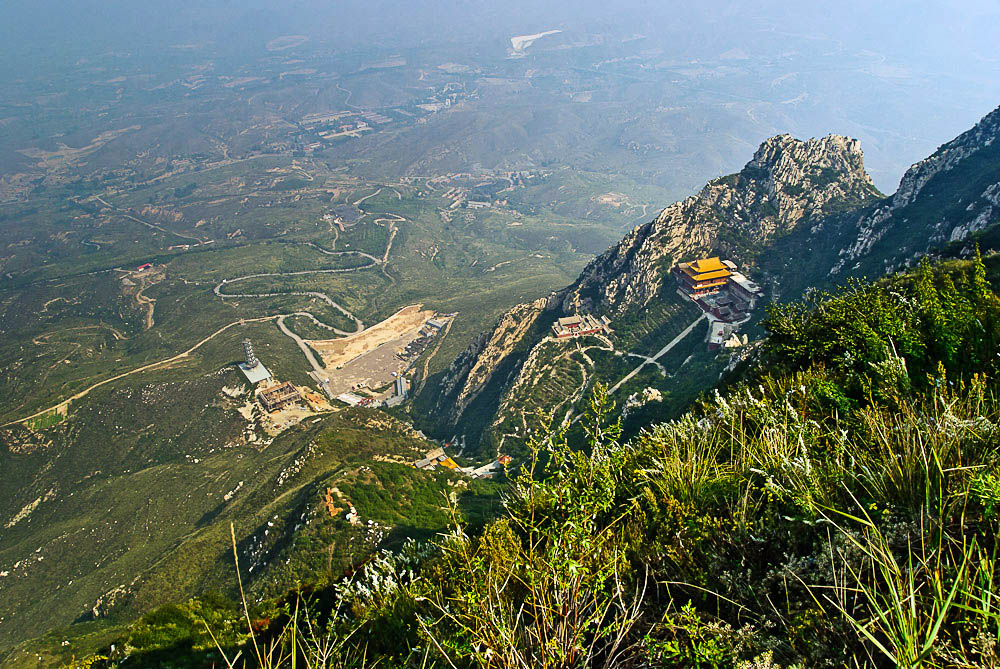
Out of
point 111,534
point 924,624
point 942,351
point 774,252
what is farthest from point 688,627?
point 774,252

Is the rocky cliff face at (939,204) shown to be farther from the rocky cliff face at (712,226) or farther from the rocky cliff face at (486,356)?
the rocky cliff face at (486,356)

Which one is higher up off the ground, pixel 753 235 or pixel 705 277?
pixel 753 235

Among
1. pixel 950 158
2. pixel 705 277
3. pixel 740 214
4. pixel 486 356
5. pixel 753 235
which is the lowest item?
pixel 486 356

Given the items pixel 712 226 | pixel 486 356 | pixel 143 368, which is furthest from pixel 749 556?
pixel 143 368

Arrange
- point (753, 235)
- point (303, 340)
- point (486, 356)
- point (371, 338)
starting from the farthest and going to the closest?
point (371, 338)
point (303, 340)
point (486, 356)
point (753, 235)

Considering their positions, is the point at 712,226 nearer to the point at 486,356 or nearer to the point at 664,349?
the point at 664,349

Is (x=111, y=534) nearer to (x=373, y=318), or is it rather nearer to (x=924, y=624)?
(x=924, y=624)
